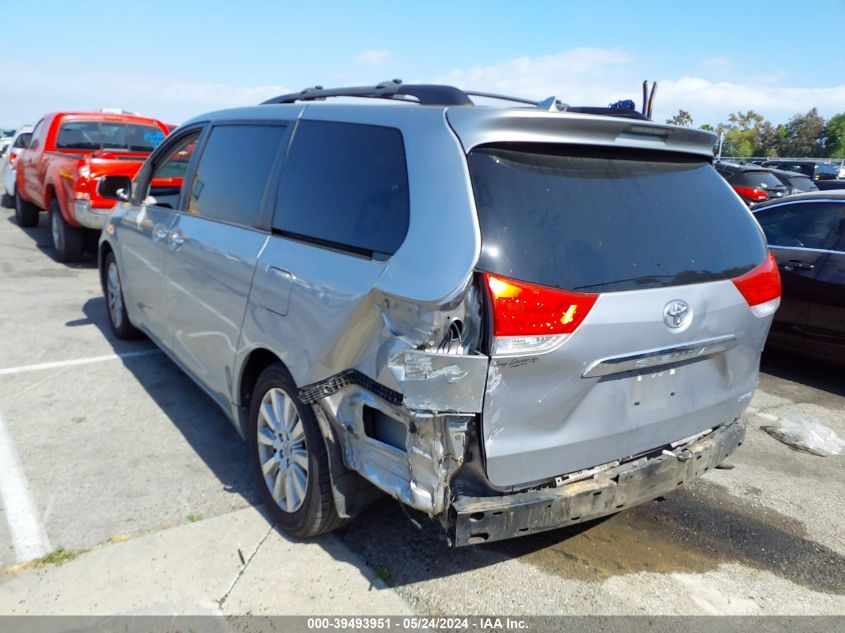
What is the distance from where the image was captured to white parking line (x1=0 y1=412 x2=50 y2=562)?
2970 mm

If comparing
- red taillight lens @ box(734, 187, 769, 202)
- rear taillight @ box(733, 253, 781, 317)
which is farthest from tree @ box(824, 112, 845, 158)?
rear taillight @ box(733, 253, 781, 317)

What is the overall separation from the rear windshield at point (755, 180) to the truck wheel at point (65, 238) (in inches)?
476

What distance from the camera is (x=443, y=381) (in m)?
2.12

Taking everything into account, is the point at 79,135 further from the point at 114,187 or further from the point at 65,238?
the point at 114,187

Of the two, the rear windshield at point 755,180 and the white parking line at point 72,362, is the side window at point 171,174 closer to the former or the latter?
the white parking line at point 72,362

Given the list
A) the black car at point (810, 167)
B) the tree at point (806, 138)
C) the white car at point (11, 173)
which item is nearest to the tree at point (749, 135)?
the tree at point (806, 138)

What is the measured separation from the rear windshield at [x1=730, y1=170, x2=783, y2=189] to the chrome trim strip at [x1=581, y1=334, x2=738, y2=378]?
12369 millimetres

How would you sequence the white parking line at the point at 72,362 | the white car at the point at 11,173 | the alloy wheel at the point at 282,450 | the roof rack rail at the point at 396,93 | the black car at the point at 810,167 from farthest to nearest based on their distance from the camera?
the black car at the point at 810,167 < the white car at the point at 11,173 < the white parking line at the point at 72,362 < the alloy wheel at the point at 282,450 < the roof rack rail at the point at 396,93

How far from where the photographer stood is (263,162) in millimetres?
3346

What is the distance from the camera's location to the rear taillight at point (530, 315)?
213 cm

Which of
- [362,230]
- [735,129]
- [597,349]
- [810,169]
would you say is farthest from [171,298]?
[735,129]

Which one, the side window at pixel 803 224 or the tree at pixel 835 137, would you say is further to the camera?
the tree at pixel 835 137

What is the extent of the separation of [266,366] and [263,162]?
3.37 feet

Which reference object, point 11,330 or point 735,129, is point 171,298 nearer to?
point 11,330
